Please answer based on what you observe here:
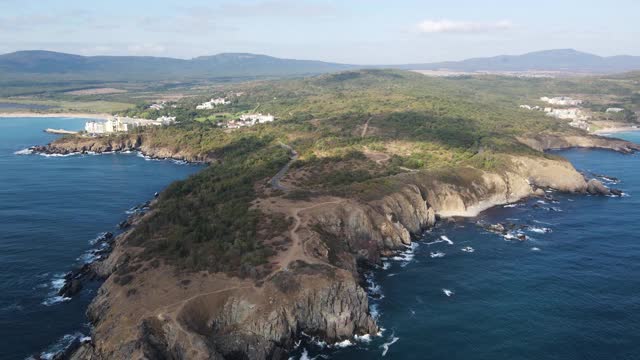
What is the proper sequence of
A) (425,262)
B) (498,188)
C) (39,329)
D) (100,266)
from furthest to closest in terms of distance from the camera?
(498,188) < (425,262) < (100,266) < (39,329)

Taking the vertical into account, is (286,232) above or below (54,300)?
above

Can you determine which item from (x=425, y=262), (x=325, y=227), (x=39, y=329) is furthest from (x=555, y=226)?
(x=39, y=329)

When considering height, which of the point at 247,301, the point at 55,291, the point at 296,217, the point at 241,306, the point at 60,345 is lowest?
the point at 60,345

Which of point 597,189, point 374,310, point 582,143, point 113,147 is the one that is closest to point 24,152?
point 113,147

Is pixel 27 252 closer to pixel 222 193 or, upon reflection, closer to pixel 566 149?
pixel 222 193

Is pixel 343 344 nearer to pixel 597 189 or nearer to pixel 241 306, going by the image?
pixel 241 306

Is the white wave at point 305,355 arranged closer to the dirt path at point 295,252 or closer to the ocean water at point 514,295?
the ocean water at point 514,295
